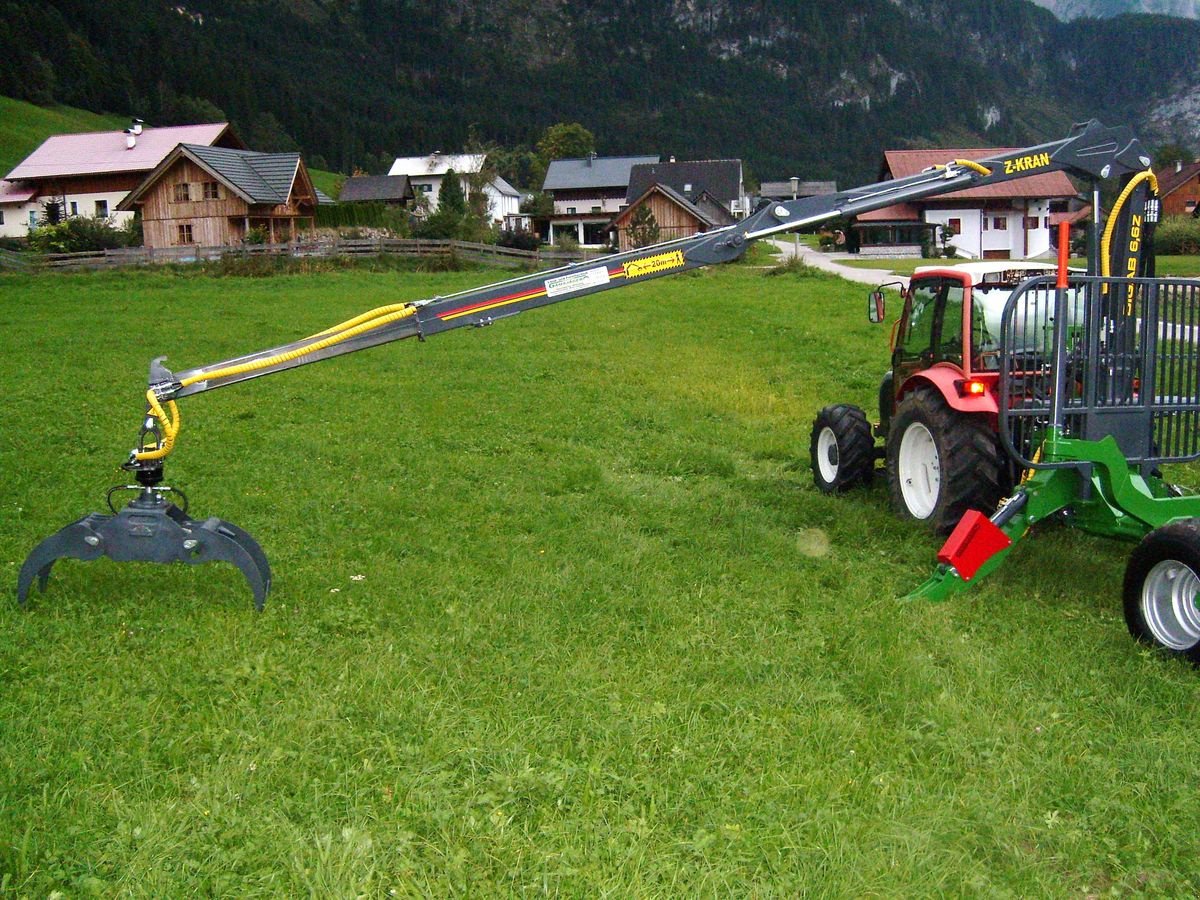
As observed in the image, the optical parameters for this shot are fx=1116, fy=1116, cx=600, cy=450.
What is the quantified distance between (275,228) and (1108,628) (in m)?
57.3

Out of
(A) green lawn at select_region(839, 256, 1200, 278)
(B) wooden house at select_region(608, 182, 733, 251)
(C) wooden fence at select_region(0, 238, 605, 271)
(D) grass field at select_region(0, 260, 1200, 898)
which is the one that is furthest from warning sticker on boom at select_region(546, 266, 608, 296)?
(B) wooden house at select_region(608, 182, 733, 251)

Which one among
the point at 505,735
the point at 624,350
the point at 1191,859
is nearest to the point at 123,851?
the point at 505,735

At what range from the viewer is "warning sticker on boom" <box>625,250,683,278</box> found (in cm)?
779

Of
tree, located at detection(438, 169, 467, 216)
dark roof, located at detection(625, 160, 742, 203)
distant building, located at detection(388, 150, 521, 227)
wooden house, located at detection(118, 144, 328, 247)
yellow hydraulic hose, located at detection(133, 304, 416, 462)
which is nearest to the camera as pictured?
yellow hydraulic hose, located at detection(133, 304, 416, 462)

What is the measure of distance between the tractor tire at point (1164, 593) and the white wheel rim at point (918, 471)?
2.77 metres

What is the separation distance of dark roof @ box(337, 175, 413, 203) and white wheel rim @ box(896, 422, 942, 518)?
89.1 m

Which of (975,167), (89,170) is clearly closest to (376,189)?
(89,170)

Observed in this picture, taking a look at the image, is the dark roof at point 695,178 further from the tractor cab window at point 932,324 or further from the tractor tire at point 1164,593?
the tractor tire at point 1164,593

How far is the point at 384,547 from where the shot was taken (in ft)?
27.7

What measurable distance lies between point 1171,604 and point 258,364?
5615 millimetres

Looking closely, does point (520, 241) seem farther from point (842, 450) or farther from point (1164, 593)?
point (1164, 593)

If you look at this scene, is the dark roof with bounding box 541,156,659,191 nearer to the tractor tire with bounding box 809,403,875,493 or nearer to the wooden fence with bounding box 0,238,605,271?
the wooden fence with bounding box 0,238,605,271

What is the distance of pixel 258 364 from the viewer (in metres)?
7.06

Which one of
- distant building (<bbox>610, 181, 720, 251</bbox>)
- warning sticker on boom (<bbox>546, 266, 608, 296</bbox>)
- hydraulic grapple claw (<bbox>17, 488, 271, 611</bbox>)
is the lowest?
hydraulic grapple claw (<bbox>17, 488, 271, 611</bbox>)
